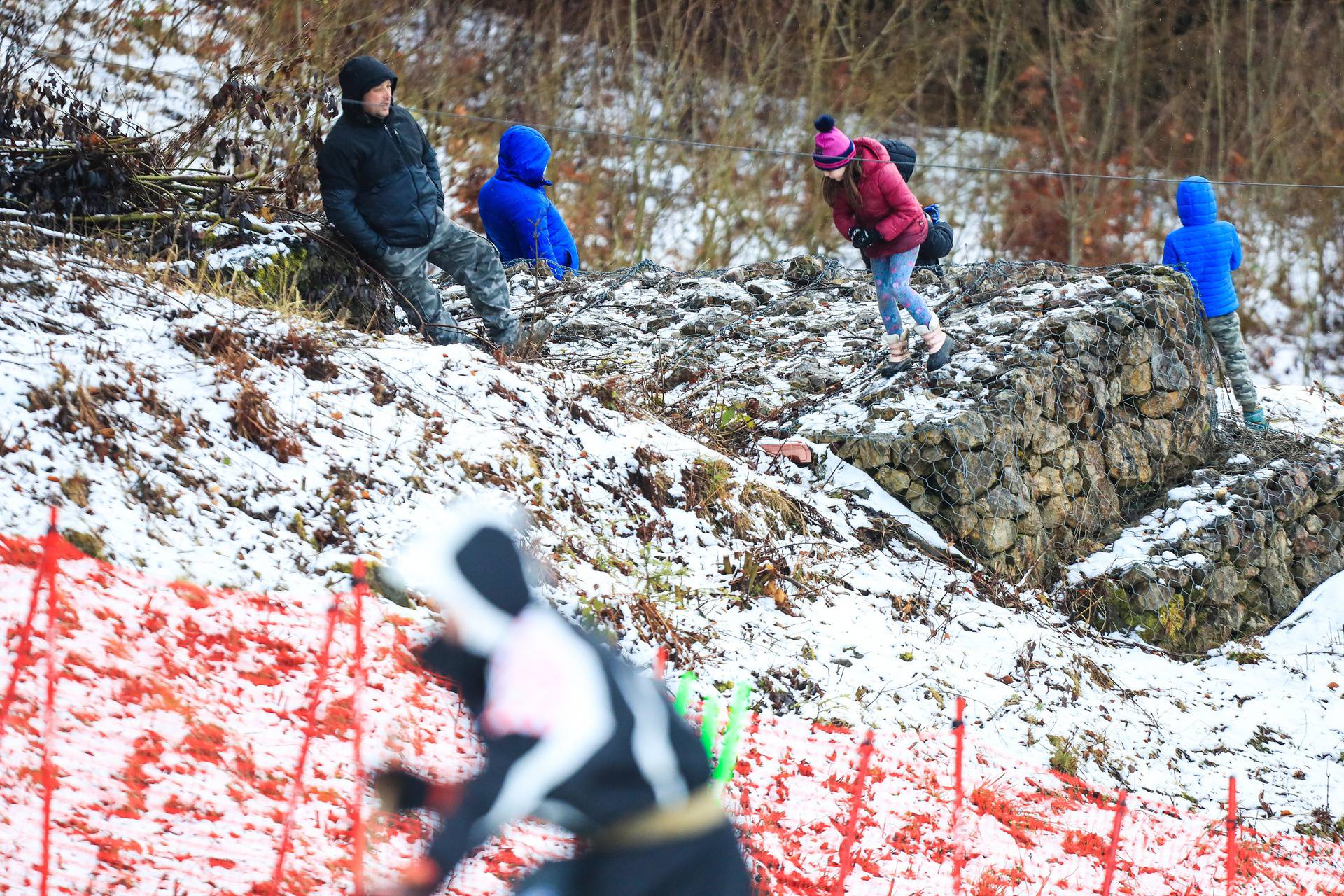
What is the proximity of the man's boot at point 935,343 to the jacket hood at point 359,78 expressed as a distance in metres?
3.45

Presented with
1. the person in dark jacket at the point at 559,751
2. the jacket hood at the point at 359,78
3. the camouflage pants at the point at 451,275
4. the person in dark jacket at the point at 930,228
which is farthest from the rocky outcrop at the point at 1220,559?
the person in dark jacket at the point at 559,751

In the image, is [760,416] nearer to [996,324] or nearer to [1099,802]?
[996,324]

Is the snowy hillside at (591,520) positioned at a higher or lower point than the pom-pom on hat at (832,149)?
lower

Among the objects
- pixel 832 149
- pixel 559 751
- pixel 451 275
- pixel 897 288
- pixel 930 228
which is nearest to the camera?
pixel 559 751

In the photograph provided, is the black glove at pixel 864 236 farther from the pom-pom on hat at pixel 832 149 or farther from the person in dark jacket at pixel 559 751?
the person in dark jacket at pixel 559 751

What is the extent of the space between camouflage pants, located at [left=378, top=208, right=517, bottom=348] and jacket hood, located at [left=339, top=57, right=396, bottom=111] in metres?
0.83

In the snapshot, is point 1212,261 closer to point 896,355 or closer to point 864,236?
point 896,355

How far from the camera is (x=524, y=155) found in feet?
28.0

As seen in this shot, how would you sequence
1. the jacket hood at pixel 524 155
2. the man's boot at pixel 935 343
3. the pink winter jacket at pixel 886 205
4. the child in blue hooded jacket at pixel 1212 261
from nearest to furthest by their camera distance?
the pink winter jacket at pixel 886 205
the man's boot at pixel 935 343
the child in blue hooded jacket at pixel 1212 261
the jacket hood at pixel 524 155

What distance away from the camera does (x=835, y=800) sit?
4387 millimetres

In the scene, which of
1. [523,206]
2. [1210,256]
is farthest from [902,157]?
[523,206]

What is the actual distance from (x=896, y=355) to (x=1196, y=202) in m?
2.68

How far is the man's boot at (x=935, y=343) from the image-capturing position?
23.2 feet

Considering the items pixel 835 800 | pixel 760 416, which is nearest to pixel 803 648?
pixel 835 800
